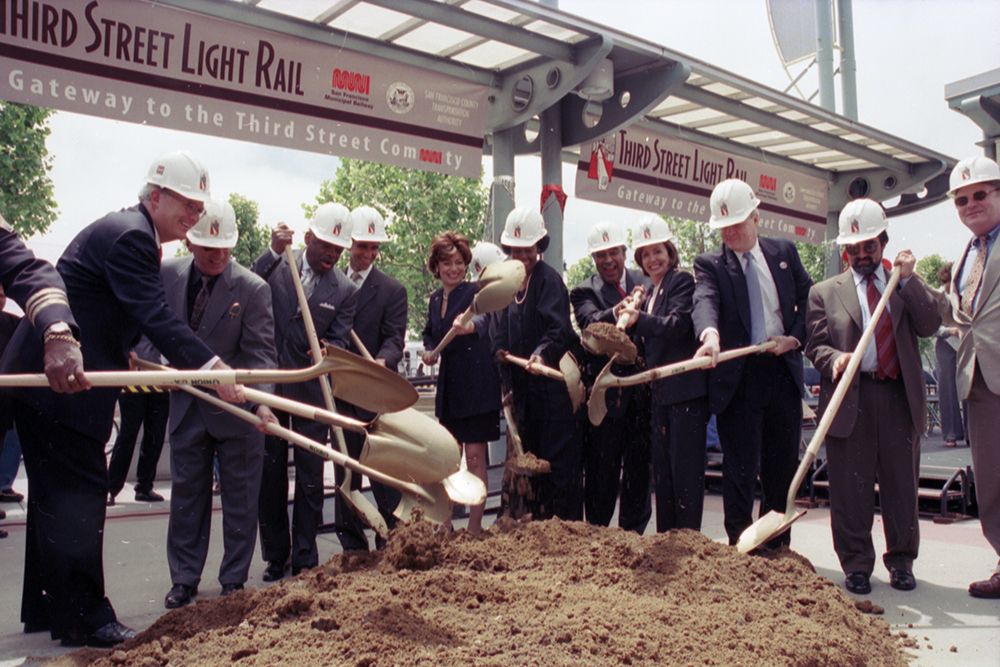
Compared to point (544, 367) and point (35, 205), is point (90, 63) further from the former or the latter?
point (35, 205)

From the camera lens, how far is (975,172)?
3.60 metres

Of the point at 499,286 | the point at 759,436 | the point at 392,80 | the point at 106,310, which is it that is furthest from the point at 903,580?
the point at 392,80

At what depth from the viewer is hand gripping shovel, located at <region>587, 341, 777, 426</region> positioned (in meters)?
3.48

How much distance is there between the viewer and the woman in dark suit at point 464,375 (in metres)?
4.30

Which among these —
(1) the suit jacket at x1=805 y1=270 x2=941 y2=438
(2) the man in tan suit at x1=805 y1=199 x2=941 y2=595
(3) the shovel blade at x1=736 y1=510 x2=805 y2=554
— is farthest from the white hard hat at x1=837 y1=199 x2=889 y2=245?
(3) the shovel blade at x1=736 y1=510 x2=805 y2=554

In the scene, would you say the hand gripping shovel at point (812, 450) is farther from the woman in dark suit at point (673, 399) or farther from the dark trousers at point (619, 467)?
the dark trousers at point (619, 467)

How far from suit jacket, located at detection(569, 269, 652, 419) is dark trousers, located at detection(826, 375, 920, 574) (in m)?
1.19

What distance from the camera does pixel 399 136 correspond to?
230 inches

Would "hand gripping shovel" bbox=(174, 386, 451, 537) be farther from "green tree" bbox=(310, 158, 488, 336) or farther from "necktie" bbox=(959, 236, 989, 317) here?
"green tree" bbox=(310, 158, 488, 336)

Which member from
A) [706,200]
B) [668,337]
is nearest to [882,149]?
[706,200]

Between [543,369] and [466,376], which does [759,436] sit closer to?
[543,369]

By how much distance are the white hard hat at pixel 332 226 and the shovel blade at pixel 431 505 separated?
1.49 metres

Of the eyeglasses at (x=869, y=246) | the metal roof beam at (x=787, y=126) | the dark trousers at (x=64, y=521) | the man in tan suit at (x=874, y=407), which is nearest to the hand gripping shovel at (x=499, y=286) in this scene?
the man in tan suit at (x=874, y=407)

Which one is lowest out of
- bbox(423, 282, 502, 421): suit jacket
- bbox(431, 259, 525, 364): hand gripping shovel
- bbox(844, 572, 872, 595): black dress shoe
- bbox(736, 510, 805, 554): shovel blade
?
bbox(844, 572, 872, 595): black dress shoe
